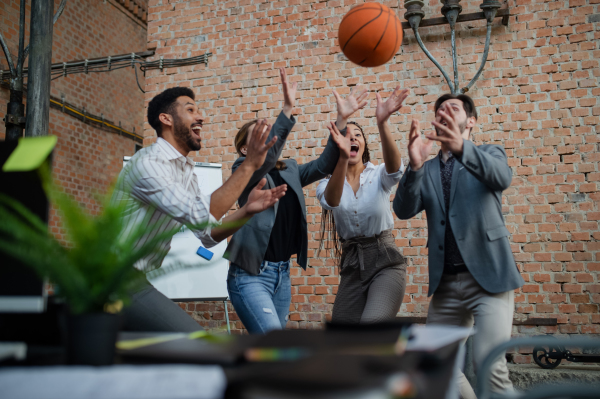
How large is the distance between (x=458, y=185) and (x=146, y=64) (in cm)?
426

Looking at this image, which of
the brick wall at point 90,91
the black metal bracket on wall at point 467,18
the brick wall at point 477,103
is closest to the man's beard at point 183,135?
the brick wall at point 477,103

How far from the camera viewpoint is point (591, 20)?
14.9 ft

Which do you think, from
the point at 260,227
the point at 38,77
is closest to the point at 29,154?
the point at 260,227

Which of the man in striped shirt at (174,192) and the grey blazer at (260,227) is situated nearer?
the man in striped shirt at (174,192)

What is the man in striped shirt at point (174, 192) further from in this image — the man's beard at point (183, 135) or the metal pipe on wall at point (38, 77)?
the metal pipe on wall at point (38, 77)

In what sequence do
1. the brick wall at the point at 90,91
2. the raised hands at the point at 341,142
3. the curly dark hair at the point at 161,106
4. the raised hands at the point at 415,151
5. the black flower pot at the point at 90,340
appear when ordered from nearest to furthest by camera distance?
1. the black flower pot at the point at 90,340
2. the raised hands at the point at 415,151
3. the curly dark hair at the point at 161,106
4. the raised hands at the point at 341,142
5. the brick wall at the point at 90,91

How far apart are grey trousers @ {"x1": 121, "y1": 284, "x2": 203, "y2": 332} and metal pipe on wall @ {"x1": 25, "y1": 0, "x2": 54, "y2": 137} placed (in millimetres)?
2867

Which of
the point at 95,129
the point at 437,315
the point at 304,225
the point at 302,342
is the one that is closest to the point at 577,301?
the point at 437,315

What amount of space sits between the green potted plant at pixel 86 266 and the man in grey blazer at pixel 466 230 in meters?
1.80

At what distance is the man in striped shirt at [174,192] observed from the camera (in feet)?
6.17

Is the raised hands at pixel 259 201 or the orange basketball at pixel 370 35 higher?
the orange basketball at pixel 370 35

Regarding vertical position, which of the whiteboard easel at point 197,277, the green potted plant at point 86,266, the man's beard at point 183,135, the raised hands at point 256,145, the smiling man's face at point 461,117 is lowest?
the whiteboard easel at point 197,277

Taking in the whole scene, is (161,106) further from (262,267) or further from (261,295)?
(261,295)

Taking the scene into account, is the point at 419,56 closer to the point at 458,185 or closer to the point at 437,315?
the point at 458,185
